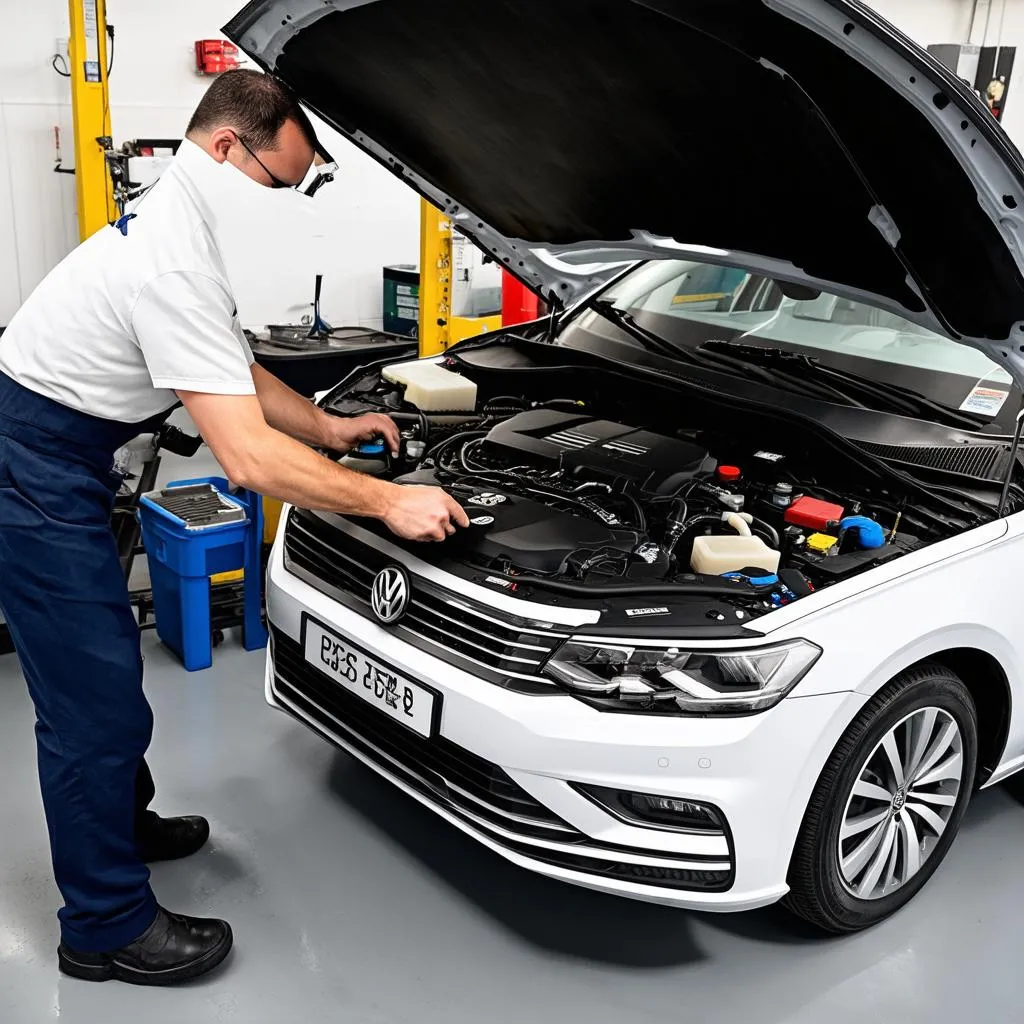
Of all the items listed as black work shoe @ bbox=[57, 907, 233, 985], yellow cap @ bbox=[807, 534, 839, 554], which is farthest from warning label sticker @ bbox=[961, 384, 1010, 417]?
black work shoe @ bbox=[57, 907, 233, 985]

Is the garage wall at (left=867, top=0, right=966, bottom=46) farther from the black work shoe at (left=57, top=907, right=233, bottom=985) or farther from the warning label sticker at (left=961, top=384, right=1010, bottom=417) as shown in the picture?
the black work shoe at (left=57, top=907, right=233, bottom=985)

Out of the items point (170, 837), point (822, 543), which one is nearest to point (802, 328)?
point (822, 543)

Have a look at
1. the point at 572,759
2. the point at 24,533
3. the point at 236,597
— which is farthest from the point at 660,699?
the point at 236,597

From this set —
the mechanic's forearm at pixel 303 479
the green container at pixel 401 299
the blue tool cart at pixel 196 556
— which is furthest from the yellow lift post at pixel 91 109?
the mechanic's forearm at pixel 303 479

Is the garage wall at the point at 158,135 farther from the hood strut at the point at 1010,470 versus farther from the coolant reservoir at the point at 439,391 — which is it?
the hood strut at the point at 1010,470

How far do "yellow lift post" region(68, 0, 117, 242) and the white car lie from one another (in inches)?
71.2

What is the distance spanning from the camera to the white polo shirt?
199cm

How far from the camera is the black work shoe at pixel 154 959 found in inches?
86.9

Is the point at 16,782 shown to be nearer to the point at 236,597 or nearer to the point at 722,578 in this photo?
the point at 236,597

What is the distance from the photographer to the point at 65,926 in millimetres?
2215

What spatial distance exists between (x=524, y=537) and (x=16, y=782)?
158cm

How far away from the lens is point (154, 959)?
2.21m

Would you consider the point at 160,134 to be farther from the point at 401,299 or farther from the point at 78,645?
the point at 78,645

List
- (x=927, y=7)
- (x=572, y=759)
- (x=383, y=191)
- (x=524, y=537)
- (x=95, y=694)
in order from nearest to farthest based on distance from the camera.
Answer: (x=572, y=759) < (x=95, y=694) < (x=524, y=537) < (x=383, y=191) < (x=927, y=7)
